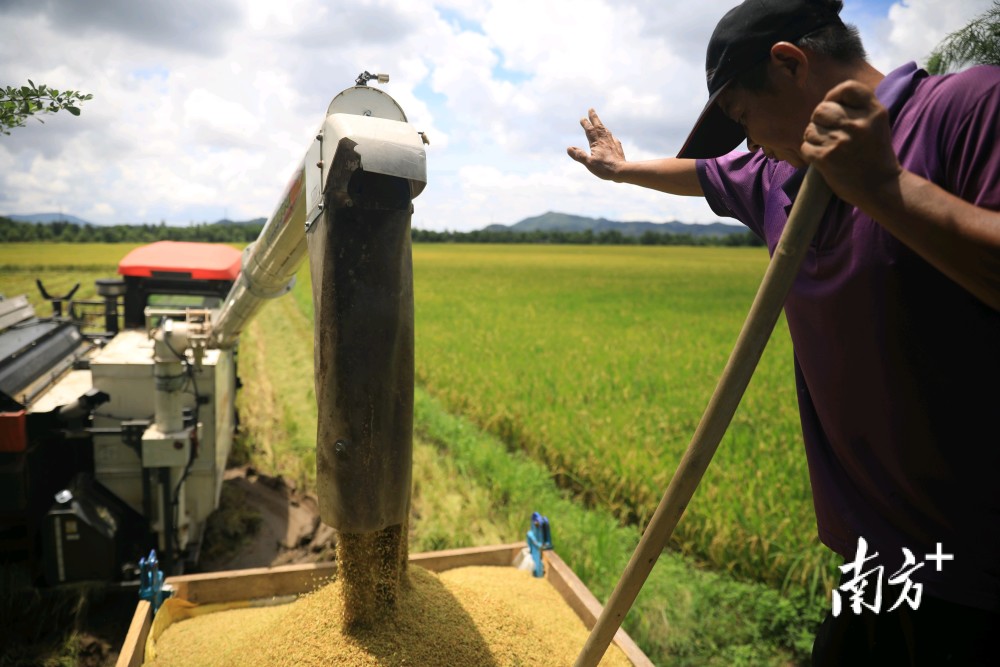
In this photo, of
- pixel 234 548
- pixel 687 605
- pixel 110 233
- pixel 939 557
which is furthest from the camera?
pixel 110 233

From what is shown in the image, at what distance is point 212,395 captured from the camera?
15.0ft

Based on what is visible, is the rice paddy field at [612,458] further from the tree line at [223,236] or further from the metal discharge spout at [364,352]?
the tree line at [223,236]

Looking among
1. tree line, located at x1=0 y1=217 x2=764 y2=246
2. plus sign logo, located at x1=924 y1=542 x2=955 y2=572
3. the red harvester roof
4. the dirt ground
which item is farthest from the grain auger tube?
tree line, located at x1=0 y1=217 x2=764 y2=246

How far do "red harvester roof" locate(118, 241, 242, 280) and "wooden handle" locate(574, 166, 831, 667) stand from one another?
4705mm

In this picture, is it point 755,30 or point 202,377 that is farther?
point 202,377

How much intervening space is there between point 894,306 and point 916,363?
122mm

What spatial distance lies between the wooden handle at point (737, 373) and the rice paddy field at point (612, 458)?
256cm

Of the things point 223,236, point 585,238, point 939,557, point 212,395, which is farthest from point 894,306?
point 585,238

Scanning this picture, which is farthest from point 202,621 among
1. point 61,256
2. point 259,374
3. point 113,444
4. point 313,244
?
point 61,256

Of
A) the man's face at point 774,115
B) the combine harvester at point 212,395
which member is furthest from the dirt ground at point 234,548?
the man's face at point 774,115

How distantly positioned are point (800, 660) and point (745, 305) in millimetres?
16779

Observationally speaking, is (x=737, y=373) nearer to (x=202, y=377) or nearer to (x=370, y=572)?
(x=370, y=572)

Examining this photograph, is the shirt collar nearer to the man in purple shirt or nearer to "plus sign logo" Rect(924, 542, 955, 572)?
the man in purple shirt

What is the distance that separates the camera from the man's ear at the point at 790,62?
1324 millimetres
